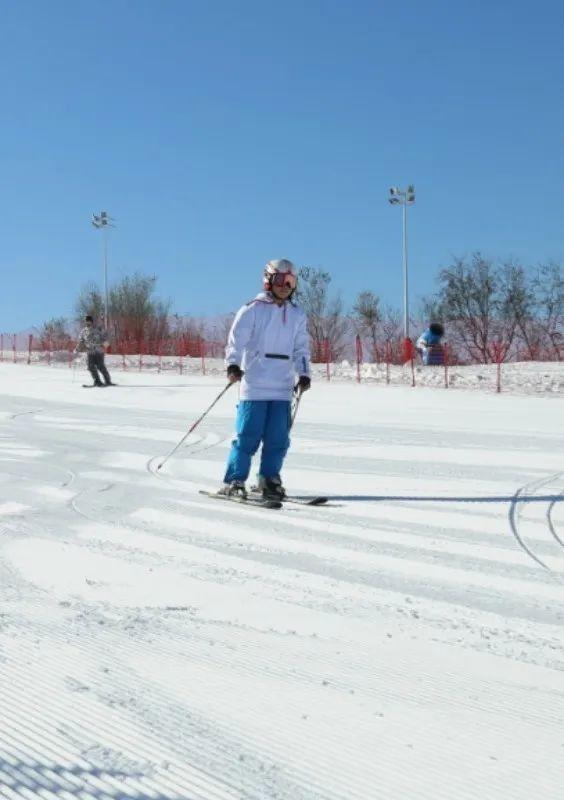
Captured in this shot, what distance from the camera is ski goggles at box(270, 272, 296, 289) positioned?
21.6 ft

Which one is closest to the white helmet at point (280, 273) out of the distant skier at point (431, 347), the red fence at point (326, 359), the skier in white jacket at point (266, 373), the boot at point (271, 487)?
the skier in white jacket at point (266, 373)

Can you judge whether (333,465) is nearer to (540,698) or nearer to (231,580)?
(231,580)

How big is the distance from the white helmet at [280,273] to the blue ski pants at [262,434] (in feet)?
2.82

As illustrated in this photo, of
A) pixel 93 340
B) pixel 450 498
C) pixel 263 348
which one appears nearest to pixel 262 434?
pixel 263 348

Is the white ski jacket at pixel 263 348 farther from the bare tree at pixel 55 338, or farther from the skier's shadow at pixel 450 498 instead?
the bare tree at pixel 55 338

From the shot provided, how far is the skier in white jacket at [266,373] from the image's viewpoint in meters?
6.68

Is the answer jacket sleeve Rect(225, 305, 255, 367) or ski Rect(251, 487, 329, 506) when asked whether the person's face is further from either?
ski Rect(251, 487, 329, 506)

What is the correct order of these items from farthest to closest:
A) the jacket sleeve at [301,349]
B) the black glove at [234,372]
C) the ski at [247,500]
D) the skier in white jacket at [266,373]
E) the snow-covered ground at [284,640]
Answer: the jacket sleeve at [301,349] → the skier in white jacket at [266,373] → the black glove at [234,372] → the ski at [247,500] → the snow-covered ground at [284,640]

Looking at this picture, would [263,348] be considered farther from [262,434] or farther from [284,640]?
[284,640]

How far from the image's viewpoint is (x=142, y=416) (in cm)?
1517

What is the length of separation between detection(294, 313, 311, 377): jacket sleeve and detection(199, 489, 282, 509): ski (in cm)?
101

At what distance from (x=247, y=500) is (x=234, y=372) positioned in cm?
92

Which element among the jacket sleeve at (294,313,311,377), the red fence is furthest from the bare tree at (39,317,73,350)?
the jacket sleeve at (294,313,311,377)

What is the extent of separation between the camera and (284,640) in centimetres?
325
